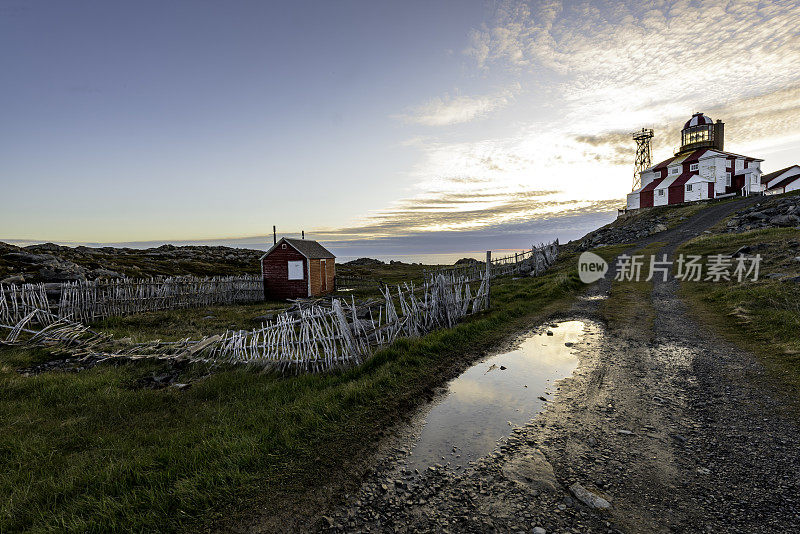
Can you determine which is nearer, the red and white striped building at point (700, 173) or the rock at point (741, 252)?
the rock at point (741, 252)

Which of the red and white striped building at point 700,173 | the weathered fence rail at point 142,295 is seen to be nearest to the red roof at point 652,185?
the red and white striped building at point 700,173

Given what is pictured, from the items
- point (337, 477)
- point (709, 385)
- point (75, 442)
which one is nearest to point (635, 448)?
point (709, 385)

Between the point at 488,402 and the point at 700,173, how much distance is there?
189 feet

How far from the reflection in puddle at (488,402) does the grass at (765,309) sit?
3.89m

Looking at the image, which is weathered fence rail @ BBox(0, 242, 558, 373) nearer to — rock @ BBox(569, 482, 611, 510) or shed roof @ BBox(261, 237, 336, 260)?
rock @ BBox(569, 482, 611, 510)

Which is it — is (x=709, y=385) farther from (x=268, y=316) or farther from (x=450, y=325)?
(x=268, y=316)

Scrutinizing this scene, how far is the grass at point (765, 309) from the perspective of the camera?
7.19m

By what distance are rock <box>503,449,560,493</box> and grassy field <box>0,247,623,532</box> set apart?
6.17 feet

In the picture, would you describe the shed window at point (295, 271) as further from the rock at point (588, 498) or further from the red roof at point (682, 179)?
the red roof at point (682, 179)

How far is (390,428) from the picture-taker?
16.9ft

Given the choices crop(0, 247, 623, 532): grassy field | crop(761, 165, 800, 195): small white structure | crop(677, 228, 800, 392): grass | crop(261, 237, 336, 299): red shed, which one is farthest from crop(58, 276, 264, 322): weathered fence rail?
crop(761, 165, 800, 195): small white structure

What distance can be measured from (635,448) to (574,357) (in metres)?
3.95

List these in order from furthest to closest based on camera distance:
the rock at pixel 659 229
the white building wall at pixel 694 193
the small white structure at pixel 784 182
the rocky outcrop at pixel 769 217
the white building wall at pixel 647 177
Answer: the white building wall at pixel 647 177 → the small white structure at pixel 784 182 → the white building wall at pixel 694 193 → the rock at pixel 659 229 → the rocky outcrop at pixel 769 217

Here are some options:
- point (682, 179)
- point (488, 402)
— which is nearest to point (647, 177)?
point (682, 179)
